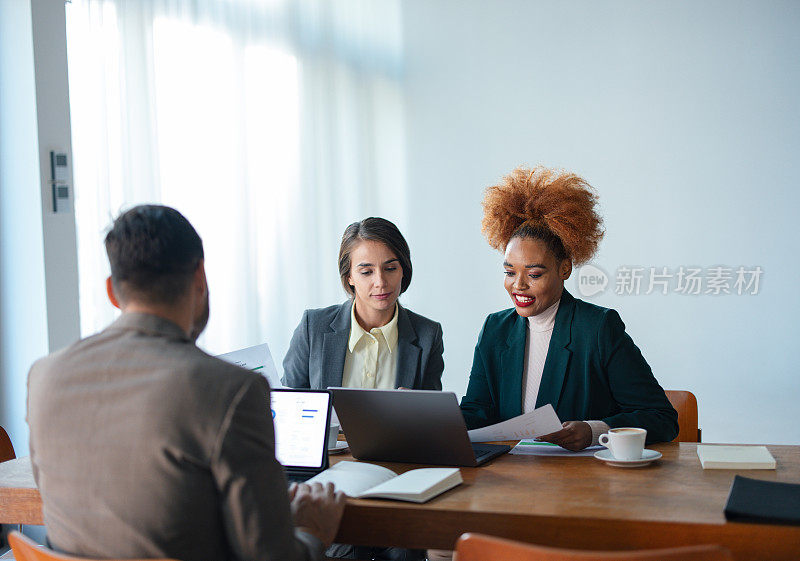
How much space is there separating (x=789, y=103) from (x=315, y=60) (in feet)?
9.34

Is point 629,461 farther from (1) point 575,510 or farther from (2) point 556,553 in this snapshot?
(2) point 556,553

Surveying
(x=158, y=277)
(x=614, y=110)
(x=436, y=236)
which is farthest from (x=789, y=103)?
(x=158, y=277)

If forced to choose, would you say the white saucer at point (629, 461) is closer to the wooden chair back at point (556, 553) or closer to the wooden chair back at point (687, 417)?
the wooden chair back at point (556, 553)

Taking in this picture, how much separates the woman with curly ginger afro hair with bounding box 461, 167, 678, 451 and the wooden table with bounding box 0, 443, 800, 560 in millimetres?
470

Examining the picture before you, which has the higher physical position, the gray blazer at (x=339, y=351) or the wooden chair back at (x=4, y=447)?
the gray blazer at (x=339, y=351)

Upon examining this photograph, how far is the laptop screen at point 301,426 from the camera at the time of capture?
6.57 feet

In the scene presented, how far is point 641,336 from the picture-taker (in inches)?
196

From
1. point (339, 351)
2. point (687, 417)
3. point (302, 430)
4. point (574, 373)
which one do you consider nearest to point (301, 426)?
point (302, 430)

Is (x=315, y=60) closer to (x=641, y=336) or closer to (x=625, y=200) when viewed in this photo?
(x=625, y=200)

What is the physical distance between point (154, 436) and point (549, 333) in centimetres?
158

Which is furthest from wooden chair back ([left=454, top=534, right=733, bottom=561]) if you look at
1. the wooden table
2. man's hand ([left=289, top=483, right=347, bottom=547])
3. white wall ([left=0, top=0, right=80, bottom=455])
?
white wall ([left=0, top=0, right=80, bottom=455])

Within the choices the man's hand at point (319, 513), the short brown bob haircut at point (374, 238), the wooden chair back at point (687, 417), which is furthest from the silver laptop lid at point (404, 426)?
the wooden chair back at point (687, 417)

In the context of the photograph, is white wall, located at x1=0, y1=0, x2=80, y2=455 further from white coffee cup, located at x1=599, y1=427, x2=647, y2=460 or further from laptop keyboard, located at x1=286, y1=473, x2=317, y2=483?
white coffee cup, located at x1=599, y1=427, x2=647, y2=460

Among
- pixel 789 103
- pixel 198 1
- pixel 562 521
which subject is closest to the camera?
pixel 562 521
